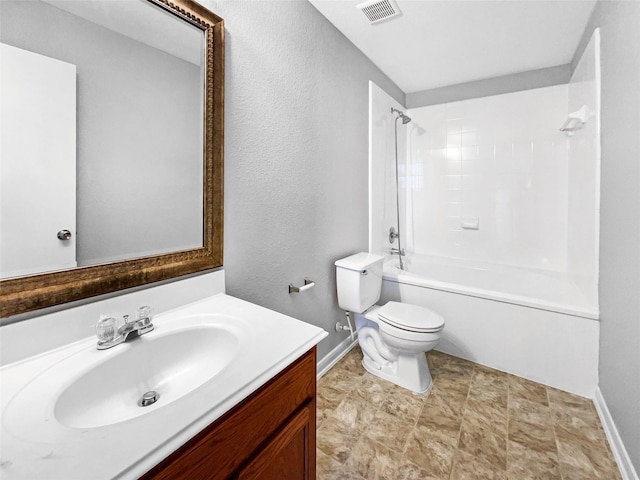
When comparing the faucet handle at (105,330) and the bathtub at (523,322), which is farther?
the bathtub at (523,322)

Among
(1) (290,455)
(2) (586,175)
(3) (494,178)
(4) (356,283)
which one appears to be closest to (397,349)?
(4) (356,283)

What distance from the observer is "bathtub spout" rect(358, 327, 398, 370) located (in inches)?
77.7

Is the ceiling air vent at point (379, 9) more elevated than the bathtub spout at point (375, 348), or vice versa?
the ceiling air vent at point (379, 9)

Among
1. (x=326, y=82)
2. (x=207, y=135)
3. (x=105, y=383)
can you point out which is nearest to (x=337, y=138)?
(x=326, y=82)

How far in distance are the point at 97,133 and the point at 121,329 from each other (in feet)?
1.99

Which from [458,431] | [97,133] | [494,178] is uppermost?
[494,178]

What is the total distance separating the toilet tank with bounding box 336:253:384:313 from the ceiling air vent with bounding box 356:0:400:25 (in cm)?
156

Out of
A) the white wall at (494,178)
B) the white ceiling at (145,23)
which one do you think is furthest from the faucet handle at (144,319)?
the white wall at (494,178)

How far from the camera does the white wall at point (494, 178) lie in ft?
8.35

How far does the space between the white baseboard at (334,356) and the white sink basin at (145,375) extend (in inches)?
44.8

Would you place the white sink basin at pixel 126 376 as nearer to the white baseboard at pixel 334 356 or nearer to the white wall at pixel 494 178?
the white baseboard at pixel 334 356

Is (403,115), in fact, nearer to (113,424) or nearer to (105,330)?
(105,330)

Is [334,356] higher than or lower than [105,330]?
lower

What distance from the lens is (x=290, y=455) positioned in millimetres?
842
